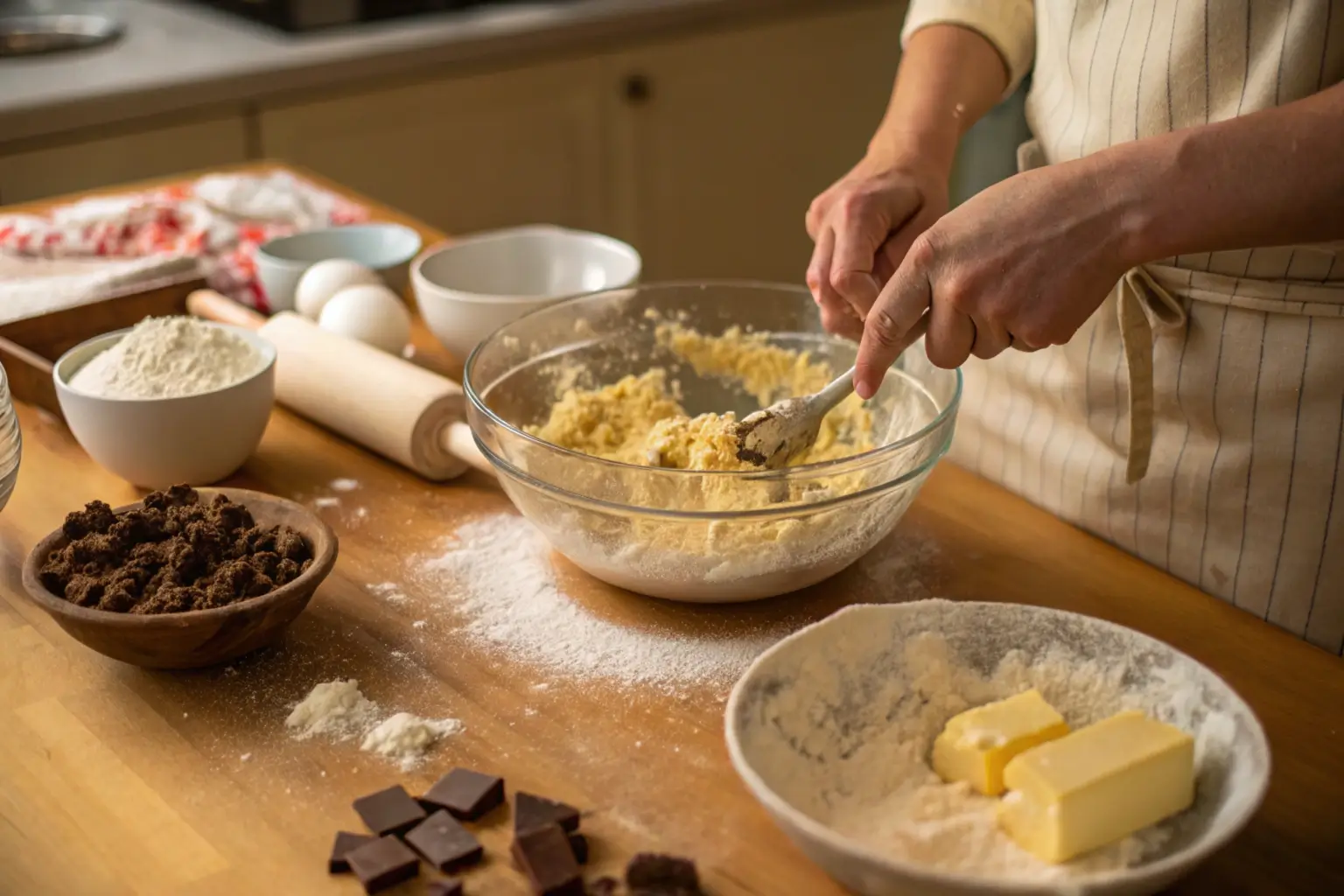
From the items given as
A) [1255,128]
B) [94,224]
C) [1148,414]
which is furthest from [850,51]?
[1255,128]

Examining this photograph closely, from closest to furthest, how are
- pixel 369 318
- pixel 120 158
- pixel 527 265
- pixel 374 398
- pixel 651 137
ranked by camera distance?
pixel 374 398 < pixel 369 318 < pixel 527 265 < pixel 120 158 < pixel 651 137

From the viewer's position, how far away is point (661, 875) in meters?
0.80

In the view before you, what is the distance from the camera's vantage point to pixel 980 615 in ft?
3.10

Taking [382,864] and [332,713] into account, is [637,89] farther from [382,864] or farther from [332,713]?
[382,864]

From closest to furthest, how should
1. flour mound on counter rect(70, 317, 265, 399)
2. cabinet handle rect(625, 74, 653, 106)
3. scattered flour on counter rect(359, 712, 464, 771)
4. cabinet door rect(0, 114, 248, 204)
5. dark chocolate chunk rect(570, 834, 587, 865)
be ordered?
dark chocolate chunk rect(570, 834, 587, 865), scattered flour on counter rect(359, 712, 464, 771), flour mound on counter rect(70, 317, 265, 399), cabinet door rect(0, 114, 248, 204), cabinet handle rect(625, 74, 653, 106)

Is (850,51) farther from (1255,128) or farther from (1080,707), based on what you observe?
(1080,707)

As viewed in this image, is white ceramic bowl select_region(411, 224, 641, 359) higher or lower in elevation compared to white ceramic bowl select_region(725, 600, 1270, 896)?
higher

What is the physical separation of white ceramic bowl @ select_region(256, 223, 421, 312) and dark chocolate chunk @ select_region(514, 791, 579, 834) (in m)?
0.97

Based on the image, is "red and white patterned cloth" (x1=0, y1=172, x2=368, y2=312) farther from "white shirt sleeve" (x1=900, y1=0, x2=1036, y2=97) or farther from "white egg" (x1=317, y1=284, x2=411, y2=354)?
"white shirt sleeve" (x1=900, y1=0, x2=1036, y2=97)

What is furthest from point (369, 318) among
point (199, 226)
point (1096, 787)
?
point (1096, 787)

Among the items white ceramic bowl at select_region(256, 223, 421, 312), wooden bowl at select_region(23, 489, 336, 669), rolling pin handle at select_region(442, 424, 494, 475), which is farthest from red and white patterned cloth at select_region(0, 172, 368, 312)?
wooden bowl at select_region(23, 489, 336, 669)

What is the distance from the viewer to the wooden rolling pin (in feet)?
4.32

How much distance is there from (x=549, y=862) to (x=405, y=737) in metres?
0.19

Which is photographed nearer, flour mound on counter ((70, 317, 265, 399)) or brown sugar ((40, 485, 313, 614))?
brown sugar ((40, 485, 313, 614))
